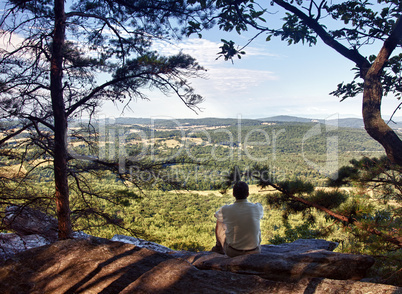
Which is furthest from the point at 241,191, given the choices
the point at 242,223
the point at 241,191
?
the point at 242,223

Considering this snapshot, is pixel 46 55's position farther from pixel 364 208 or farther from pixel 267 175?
pixel 364 208

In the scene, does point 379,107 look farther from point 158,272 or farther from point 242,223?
point 158,272

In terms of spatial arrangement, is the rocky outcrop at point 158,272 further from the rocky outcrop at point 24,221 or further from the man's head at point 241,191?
the man's head at point 241,191

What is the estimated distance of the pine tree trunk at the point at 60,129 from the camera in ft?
14.1

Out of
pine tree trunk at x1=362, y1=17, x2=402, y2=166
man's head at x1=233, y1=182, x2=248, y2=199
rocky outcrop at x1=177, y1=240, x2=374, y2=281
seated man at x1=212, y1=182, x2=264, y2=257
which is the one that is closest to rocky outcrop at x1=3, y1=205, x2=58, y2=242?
rocky outcrop at x1=177, y1=240, x2=374, y2=281

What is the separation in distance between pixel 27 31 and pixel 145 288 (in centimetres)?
439

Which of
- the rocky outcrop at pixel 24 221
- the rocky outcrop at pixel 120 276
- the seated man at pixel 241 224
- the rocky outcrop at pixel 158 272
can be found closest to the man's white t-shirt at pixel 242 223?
the seated man at pixel 241 224

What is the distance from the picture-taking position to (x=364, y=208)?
3.37 metres

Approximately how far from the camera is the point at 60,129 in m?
4.38

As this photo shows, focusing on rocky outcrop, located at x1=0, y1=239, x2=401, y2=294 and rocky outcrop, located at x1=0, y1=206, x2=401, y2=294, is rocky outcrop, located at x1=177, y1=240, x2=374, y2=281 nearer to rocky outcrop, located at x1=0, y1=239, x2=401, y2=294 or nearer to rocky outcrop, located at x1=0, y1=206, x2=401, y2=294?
rocky outcrop, located at x1=0, y1=206, x2=401, y2=294

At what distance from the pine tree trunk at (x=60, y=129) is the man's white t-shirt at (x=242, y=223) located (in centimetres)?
269

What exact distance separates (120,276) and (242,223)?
1487 mm

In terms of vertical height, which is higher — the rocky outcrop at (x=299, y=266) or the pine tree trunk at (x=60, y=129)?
the pine tree trunk at (x=60, y=129)

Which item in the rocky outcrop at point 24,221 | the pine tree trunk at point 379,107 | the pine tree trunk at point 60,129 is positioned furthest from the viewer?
the pine tree trunk at point 60,129
